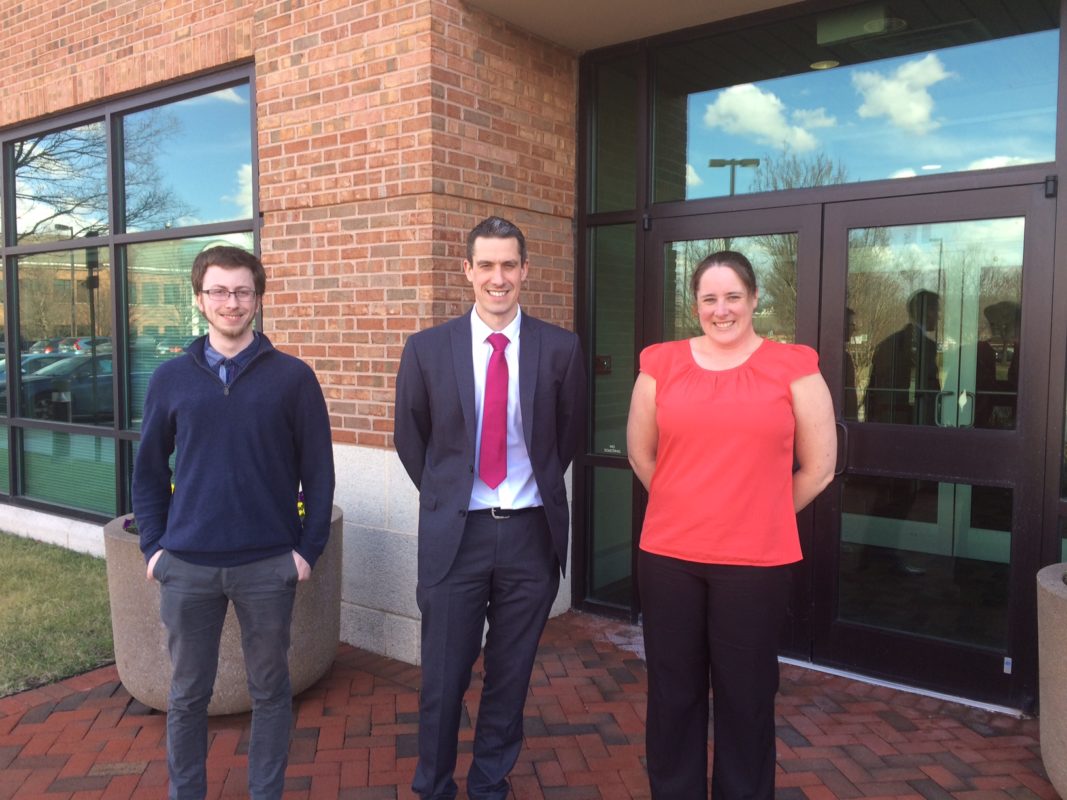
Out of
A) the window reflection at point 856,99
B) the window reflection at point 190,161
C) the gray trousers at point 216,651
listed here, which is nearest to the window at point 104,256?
the window reflection at point 190,161

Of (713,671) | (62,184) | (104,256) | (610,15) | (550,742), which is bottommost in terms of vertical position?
(550,742)

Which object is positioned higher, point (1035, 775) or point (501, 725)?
point (501, 725)

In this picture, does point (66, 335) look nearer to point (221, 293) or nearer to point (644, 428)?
point (221, 293)

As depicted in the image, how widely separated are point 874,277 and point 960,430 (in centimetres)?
78

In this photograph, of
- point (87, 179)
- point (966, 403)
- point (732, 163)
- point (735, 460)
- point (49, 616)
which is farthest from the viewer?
point (87, 179)

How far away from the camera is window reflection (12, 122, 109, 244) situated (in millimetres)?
6172

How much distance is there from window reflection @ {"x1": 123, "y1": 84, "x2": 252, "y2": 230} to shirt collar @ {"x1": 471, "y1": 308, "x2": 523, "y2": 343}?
9.46 feet

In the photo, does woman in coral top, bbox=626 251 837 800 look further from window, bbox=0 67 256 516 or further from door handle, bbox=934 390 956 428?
window, bbox=0 67 256 516

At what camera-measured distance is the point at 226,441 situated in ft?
8.55

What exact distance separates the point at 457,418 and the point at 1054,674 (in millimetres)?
2205

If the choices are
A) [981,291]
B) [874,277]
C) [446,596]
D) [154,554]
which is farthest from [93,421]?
[981,291]

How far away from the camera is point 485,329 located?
2.86 metres

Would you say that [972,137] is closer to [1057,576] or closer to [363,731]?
[1057,576]

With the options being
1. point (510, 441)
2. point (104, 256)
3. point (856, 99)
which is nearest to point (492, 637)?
point (510, 441)
